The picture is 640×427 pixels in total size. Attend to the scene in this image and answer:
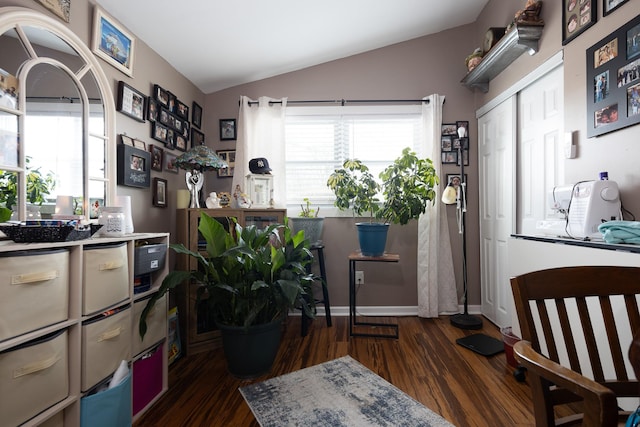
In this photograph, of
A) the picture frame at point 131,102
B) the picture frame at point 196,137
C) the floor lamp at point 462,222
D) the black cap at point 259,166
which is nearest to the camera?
the picture frame at point 131,102

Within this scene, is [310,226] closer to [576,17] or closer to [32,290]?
[32,290]

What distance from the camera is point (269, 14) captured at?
84.4 inches

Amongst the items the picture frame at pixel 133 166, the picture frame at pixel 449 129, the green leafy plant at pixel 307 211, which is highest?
the picture frame at pixel 449 129

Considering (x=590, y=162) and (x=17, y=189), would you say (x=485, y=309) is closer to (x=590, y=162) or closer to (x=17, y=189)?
(x=590, y=162)

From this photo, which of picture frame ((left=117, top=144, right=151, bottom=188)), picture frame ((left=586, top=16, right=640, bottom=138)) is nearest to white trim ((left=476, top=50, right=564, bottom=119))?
picture frame ((left=586, top=16, right=640, bottom=138))

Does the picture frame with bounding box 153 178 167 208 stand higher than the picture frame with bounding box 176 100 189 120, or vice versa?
the picture frame with bounding box 176 100 189 120

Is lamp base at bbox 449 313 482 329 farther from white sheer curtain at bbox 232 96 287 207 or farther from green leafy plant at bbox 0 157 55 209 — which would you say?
green leafy plant at bbox 0 157 55 209

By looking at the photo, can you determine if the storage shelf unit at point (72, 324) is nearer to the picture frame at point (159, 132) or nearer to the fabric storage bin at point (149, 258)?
the fabric storage bin at point (149, 258)

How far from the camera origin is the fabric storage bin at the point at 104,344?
1.24 metres

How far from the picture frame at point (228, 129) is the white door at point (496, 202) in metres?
2.41

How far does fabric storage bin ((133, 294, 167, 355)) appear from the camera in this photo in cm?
154

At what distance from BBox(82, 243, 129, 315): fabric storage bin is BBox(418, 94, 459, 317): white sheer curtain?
236cm

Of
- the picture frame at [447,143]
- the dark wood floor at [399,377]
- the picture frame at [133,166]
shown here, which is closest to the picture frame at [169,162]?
the picture frame at [133,166]

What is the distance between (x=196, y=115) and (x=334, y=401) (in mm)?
2609
